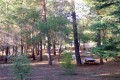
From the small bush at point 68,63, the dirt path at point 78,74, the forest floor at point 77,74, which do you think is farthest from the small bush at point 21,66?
the small bush at point 68,63

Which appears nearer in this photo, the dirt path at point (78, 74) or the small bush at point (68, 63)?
the dirt path at point (78, 74)

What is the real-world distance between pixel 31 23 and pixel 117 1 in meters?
18.2

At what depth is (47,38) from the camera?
97.0 feet

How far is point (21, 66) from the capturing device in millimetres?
13312

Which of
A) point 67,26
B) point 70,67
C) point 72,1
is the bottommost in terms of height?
point 70,67

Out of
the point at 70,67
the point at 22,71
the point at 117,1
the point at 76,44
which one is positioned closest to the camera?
the point at 22,71

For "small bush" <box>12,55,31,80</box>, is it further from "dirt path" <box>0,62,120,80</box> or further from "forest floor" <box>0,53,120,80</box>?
"dirt path" <box>0,62,120,80</box>

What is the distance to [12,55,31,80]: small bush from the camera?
520 inches

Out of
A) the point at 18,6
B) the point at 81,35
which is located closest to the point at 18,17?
the point at 18,6

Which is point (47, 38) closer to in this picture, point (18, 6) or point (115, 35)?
point (18, 6)

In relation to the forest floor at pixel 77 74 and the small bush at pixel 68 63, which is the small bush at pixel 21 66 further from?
the small bush at pixel 68 63

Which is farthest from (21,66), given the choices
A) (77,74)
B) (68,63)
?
(77,74)

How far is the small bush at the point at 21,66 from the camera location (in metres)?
13.2

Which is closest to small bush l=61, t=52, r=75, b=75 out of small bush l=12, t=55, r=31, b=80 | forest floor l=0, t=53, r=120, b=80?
forest floor l=0, t=53, r=120, b=80
